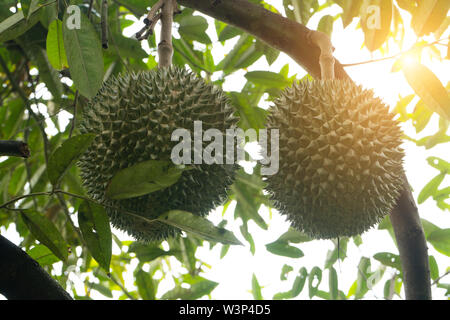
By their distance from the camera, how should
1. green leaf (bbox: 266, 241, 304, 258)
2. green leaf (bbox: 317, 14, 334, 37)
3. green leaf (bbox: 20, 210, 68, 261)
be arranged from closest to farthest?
1. green leaf (bbox: 20, 210, 68, 261)
2. green leaf (bbox: 317, 14, 334, 37)
3. green leaf (bbox: 266, 241, 304, 258)

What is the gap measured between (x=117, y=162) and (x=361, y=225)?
0.76 metres

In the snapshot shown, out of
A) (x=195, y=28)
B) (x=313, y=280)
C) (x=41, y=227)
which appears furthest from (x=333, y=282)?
(x=41, y=227)

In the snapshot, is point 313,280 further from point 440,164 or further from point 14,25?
point 14,25

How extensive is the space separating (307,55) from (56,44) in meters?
0.85

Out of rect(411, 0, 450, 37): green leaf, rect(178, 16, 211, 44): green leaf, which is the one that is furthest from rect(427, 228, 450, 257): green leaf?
rect(178, 16, 211, 44): green leaf

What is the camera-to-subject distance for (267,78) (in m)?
2.05

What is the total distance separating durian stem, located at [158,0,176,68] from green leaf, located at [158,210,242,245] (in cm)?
69

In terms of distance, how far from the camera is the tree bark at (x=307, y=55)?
1.55 m

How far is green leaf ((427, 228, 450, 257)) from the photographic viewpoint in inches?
77.2

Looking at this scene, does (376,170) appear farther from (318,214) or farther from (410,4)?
(410,4)

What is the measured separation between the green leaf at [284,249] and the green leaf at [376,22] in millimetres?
1075

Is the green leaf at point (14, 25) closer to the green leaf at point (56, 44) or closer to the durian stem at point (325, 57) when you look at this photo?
the green leaf at point (56, 44)

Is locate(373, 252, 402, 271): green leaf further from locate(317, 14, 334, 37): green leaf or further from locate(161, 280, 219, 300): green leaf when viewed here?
locate(317, 14, 334, 37): green leaf

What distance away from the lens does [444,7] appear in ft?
4.32
